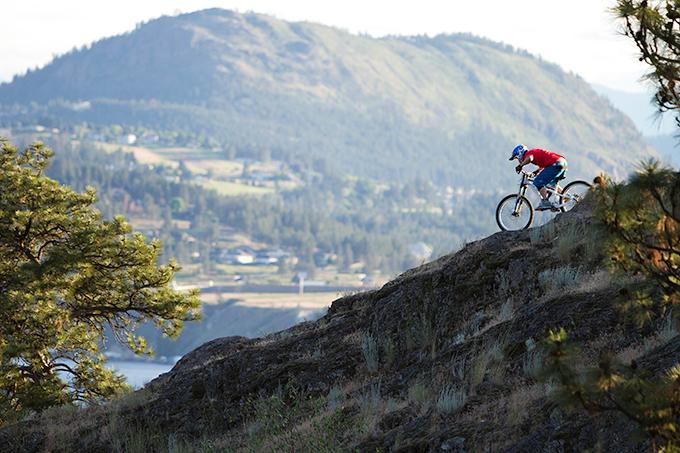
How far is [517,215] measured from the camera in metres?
17.7

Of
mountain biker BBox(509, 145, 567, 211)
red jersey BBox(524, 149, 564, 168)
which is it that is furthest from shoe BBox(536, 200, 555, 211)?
red jersey BBox(524, 149, 564, 168)

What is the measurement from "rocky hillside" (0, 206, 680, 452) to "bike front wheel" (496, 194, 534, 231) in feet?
6.87

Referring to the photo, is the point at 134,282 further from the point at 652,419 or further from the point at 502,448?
the point at 652,419

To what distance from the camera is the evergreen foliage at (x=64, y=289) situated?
75.7 ft

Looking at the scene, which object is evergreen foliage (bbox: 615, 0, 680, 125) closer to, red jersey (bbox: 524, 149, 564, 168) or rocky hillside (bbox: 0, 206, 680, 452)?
rocky hillside (bbox: 0, 206, 680, 452)

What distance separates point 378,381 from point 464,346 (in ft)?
3.38

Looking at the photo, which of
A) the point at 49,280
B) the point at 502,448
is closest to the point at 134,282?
the point at 49,280

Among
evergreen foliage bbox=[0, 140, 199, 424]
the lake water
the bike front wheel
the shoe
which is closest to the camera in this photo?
the shoe

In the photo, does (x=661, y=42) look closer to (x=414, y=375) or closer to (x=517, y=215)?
(x=414, y=375)

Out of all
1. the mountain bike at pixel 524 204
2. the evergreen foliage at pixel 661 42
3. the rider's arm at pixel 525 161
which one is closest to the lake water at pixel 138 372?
the mountain bike at pixel 524 204

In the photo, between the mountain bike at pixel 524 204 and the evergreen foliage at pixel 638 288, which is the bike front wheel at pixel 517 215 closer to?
the mountain bike at pixel 524 204

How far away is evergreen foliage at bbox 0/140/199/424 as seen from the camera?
909 inches

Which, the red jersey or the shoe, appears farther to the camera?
the shoe

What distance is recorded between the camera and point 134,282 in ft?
82.4
